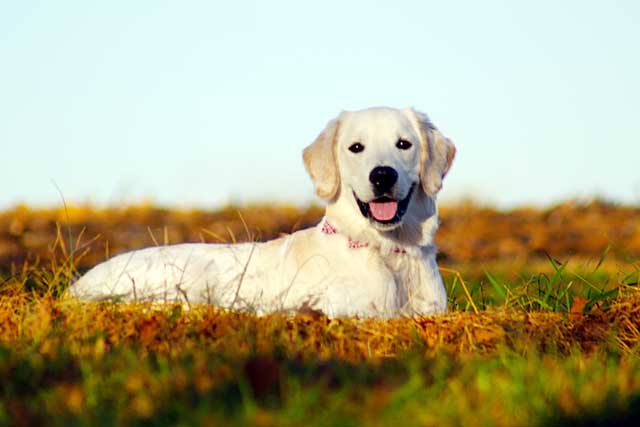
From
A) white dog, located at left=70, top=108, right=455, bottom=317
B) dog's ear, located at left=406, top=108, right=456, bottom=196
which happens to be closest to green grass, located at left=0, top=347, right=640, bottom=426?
white dog, located at left=70, top=108, right=455, bottom=317

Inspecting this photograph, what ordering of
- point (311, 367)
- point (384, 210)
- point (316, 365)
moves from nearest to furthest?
1. point (311, 367)
2. point (316, 365)
3. point (384, 210)

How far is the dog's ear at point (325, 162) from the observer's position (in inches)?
241

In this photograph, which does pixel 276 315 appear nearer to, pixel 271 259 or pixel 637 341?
pixel 271 259

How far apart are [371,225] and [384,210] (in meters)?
0.17

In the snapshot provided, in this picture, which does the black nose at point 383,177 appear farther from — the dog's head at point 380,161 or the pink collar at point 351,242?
the pink collar at point 351,242

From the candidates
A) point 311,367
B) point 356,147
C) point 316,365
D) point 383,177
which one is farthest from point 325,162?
point 311,367

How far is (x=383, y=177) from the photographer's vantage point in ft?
18.6

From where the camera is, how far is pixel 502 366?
13.8 feet

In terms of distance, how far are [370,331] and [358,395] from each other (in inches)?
70.8

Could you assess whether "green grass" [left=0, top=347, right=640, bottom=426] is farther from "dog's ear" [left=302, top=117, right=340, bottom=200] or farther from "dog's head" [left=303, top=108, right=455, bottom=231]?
"dog's ear" [left=302, top=117, right=340, bottom=200]

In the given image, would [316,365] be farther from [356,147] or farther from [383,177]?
[356,147]

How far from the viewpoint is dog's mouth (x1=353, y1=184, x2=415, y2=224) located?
5848 millimetres

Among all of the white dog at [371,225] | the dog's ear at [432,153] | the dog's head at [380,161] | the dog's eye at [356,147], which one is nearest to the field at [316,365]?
the white dog at [371,225]

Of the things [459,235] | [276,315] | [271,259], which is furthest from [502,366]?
[459,235]
